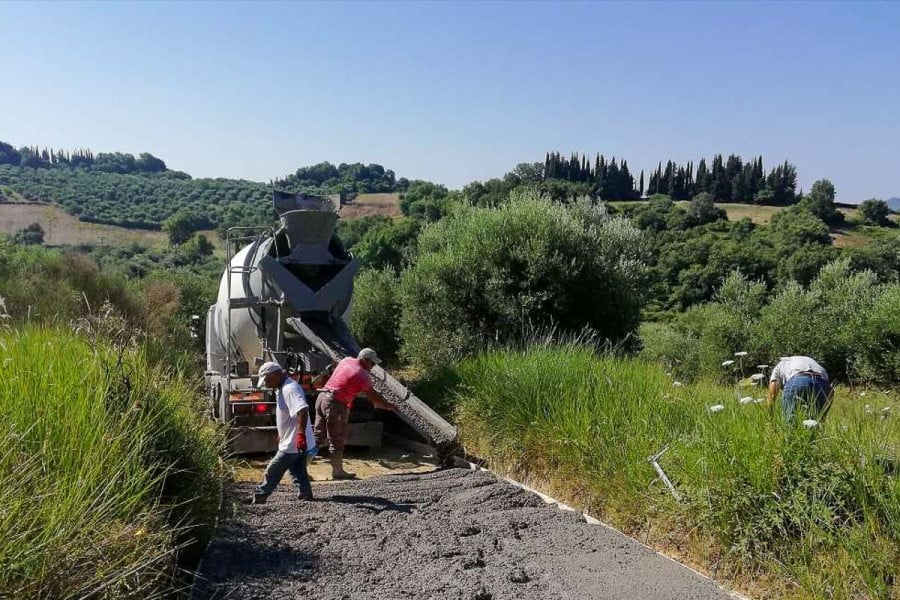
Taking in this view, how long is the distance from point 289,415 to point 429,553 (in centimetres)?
237

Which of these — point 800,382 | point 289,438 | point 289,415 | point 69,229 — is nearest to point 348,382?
point 289,415

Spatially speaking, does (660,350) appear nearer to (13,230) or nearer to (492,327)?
(492,327)

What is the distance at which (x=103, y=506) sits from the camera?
3.47 metres

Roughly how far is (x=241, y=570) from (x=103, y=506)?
5.18 feet

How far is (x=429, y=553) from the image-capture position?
17.6 feet

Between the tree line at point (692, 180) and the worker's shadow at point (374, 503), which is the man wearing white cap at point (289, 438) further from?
the tree line at point (692, 180)

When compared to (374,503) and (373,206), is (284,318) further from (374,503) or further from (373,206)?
(373,206)

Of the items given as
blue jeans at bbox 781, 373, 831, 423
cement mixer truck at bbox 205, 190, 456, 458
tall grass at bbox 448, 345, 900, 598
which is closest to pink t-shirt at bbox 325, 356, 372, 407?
cement mixer truck at bbox 205, 190, 456, 458

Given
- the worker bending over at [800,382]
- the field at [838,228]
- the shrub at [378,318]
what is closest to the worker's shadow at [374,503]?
the worker bending over at [800,382]

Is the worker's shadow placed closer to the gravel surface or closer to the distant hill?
the gravel surface

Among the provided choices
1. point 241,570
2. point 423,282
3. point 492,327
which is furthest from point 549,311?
point 241,570

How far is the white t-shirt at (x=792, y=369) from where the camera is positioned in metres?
7.09

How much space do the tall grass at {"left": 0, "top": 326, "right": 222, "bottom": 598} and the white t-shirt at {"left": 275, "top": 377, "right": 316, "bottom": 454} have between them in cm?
80

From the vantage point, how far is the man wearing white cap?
6793 mm
